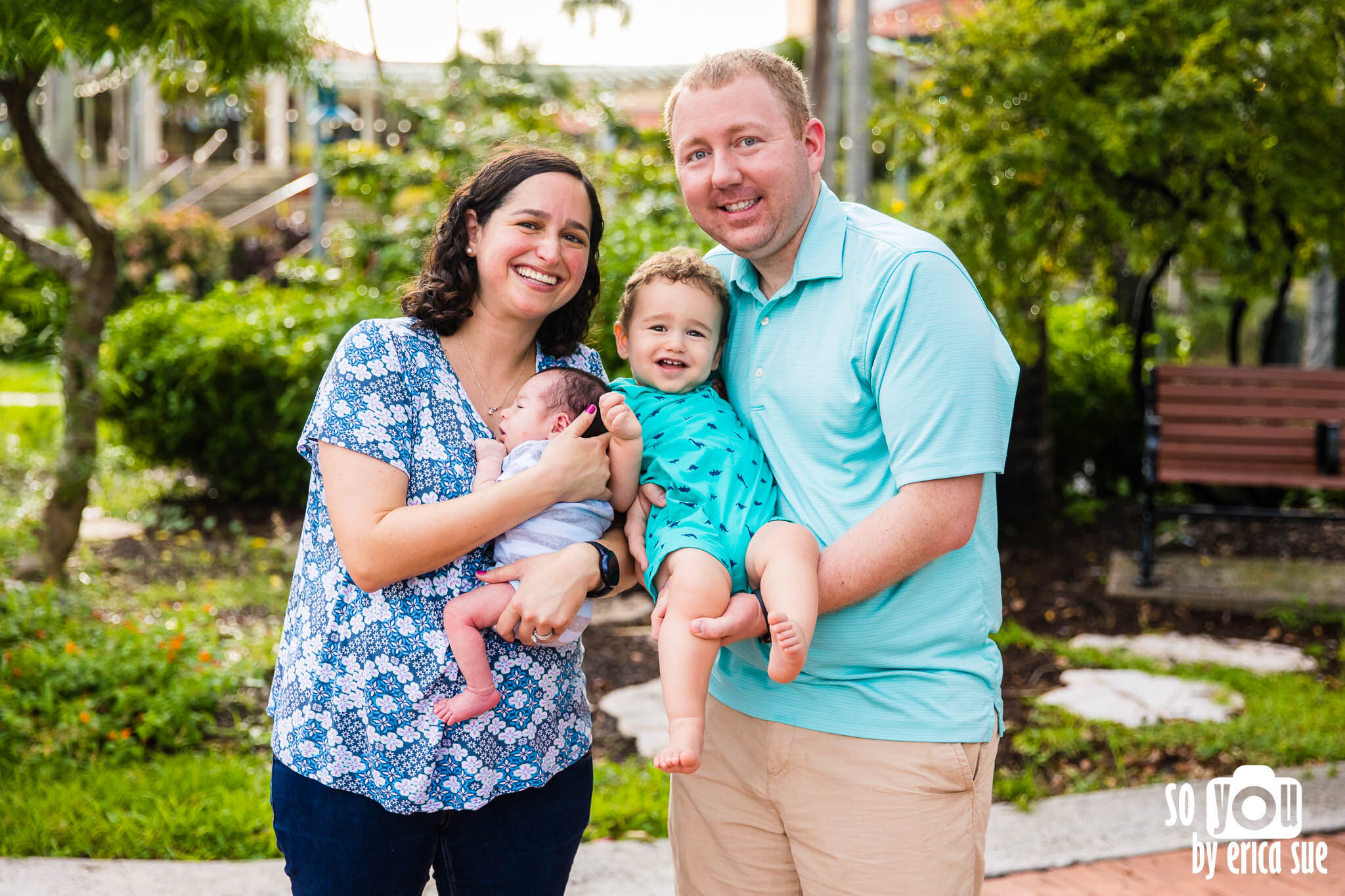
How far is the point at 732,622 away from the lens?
6.24ft

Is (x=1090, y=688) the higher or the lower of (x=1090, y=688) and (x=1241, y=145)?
the lower

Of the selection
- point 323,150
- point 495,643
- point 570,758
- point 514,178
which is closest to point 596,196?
point 514,178

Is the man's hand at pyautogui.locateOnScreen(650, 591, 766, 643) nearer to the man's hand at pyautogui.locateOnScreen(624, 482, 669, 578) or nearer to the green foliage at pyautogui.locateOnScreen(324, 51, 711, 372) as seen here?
the man's hand at pyautogui.locateOnScreen(624, 482, 669, 578)

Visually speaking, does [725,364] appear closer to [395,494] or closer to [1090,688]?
[395,494]

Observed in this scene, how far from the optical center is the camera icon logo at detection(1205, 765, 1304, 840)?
353cm

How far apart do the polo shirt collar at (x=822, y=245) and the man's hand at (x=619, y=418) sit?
0.35 m

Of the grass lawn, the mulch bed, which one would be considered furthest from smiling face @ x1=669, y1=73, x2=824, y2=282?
the grass lawn

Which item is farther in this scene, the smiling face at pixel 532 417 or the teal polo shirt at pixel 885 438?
the smiling face at pixel 532 417

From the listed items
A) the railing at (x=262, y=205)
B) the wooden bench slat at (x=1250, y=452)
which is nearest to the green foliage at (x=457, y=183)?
the wooden bench slat at (x=1250, y=452)

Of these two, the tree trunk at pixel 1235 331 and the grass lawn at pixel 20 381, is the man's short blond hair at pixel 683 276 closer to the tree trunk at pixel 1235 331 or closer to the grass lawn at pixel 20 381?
the tree trunk at pixel 1235 331

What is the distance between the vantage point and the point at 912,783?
1.95m

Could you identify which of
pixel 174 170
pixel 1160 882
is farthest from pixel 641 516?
pixel 174 170

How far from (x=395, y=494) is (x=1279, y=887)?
284cm

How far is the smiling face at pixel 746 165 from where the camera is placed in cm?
202
